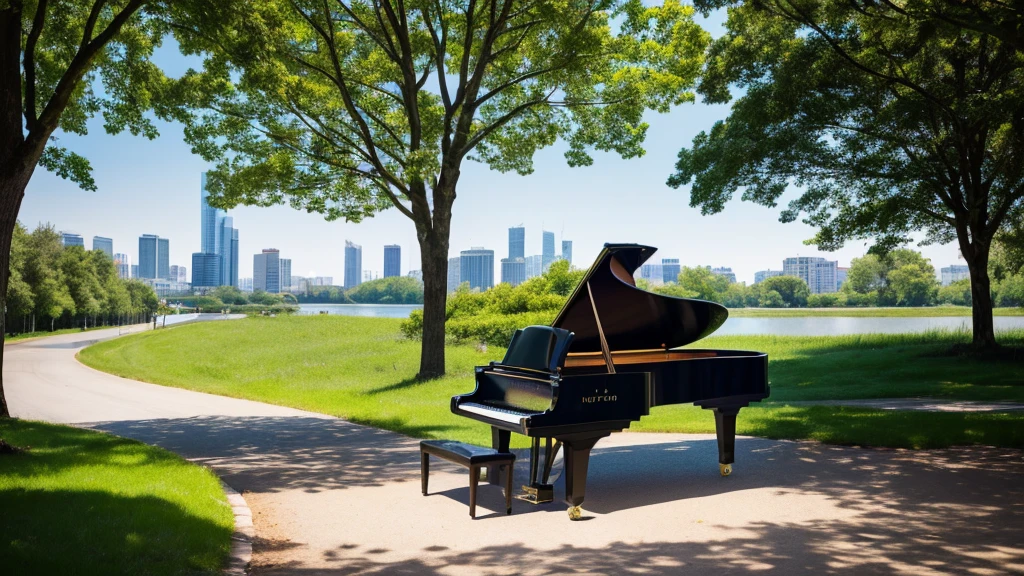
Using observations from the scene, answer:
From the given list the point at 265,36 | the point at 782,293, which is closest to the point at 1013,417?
the point at 265,36

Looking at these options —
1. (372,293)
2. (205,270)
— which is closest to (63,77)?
(372,293)

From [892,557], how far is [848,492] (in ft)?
6.89

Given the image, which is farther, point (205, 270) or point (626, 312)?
point (205, 270)

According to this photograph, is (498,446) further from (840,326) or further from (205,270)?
(205,270)

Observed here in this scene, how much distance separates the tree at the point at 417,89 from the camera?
54.5 feet

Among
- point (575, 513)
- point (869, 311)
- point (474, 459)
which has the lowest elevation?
point (575, 513)

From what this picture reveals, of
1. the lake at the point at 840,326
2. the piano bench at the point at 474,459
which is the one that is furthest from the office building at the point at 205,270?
the piano bench at the point at 474,459

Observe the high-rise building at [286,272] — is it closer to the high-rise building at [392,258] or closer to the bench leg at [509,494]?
the high-rise building at [392,258]

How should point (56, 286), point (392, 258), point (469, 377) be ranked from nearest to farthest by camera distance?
1. point (469, 377)
2. point (56, 286)
3. point (392, 258)

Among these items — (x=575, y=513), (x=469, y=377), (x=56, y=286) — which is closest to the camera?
(x=575, y=513)

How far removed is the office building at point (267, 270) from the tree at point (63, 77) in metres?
101

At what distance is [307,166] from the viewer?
18078mm

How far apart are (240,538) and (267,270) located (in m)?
121

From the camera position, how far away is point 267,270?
396 feet
